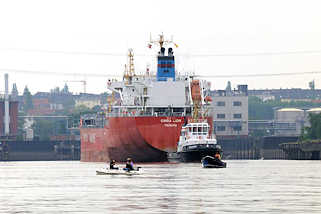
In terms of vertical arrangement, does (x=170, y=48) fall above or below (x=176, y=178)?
above

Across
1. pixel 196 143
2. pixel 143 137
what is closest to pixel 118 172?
pixel 196 143

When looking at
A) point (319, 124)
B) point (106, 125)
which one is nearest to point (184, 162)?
point (106, 125)

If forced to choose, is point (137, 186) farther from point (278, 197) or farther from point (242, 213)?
point (242, 213)

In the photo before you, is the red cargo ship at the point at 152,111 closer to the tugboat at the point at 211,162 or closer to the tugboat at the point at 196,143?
the tugboat at the point at 196,143

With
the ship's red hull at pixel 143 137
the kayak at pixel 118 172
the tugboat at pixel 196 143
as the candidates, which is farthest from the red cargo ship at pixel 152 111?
the kayak at pixel 118 172

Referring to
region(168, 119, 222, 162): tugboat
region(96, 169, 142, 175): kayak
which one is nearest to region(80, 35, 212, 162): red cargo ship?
region(168, 119, 222, 162): tugboat

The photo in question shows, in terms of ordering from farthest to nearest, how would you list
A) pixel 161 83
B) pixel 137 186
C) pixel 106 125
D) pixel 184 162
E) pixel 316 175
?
pixel 106 125 < pixel 161 83 < pixel 184 162 < pixel 316 175 < pixel 137 186

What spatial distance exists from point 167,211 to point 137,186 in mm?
19997

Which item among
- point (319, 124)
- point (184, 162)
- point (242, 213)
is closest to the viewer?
point (242, 213)

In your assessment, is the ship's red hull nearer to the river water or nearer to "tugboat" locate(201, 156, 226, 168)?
"tugboat" locate(201, 156, 226, 168)

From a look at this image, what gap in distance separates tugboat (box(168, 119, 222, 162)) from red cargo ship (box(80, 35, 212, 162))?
3.60 meters

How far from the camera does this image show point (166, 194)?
69.6m

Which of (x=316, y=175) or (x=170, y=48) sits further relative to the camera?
(x=170, y=48)

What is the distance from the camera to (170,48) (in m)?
136
